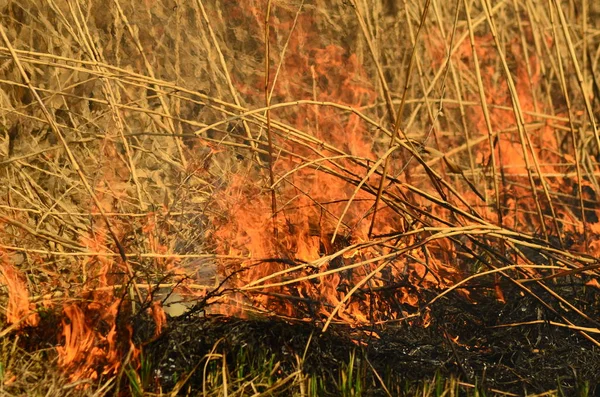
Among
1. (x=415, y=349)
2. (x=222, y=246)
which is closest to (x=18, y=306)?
(x=222, y=246)

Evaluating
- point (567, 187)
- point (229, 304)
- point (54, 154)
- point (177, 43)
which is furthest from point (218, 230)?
point (567, 187)

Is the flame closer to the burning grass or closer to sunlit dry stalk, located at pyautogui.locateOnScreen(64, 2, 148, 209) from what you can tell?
A: the burning grass

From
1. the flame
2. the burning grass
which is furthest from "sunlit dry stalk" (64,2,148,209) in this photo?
the flame

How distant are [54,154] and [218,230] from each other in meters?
0.59

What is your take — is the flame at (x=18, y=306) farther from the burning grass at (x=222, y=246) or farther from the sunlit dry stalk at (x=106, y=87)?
the sunlit dry stalk at (x=106, y=87)

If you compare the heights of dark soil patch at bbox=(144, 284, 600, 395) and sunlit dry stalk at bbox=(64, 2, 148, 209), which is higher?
sunlit dry stalk at bbox=(64, 2, 148, 209)

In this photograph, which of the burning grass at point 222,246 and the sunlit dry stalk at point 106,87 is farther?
the sunlit dry stalk at point 106,87

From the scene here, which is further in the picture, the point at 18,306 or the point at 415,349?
the point at 415,349

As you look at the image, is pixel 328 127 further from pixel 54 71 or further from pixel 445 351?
pixel 445 351

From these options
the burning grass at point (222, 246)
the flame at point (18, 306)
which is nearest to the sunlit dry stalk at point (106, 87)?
the burning grass at point (222, 246)

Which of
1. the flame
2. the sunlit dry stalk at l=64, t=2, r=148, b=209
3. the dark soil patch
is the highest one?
the sunlit dry stalk at l=64, t=2, r=148, b=209

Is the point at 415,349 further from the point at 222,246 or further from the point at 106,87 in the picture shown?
the point at 106,87

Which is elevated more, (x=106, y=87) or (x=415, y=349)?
(x=106, y=87)

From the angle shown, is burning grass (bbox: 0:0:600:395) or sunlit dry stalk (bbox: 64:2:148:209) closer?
burning grass (bbox: 0:0:600:395)
